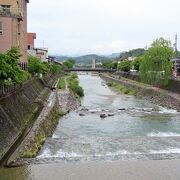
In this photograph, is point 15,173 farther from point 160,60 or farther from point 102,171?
point 160,60

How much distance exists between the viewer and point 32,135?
2302cm

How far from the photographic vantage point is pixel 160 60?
5725 centimetres

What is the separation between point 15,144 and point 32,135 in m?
1.40

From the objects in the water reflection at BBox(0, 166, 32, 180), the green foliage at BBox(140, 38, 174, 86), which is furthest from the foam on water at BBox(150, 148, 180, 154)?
the green foliage at BBox(140, 38, 174, 86)

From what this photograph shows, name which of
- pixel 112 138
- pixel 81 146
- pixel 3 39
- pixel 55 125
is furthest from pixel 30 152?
pixel 3 39

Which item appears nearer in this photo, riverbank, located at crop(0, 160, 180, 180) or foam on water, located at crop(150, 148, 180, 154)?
riverbank, located at crop(0, 160, 180, 180)

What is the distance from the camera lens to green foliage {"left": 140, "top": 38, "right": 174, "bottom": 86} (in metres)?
56.8

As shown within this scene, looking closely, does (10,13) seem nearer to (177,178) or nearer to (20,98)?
(20,98)

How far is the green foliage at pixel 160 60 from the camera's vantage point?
186 feet

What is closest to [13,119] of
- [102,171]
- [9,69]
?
[9,69]

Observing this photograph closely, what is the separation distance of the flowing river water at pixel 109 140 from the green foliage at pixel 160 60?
66.3ft

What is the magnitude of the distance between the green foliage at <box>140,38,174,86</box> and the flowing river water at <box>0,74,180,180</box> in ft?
66.3

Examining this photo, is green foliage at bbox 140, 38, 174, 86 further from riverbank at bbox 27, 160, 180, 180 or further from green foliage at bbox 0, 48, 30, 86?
riverbank at bbox 27, 160, 180, 180

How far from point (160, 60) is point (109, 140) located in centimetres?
3479
